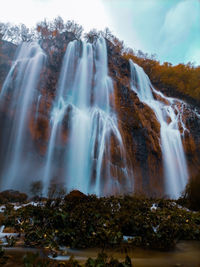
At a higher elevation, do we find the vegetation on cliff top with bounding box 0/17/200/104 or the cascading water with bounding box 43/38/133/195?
the vegetation on cliff top with bounding box 0/17/200/104

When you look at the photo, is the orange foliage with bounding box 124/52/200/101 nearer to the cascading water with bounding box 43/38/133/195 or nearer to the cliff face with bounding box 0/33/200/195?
the cliff face with bounding box 0/33/200/195

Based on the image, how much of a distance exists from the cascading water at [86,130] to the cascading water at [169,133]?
3968 millimetres

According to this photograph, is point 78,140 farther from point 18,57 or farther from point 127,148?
Answer: point 18,57

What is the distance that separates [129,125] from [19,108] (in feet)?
32.3

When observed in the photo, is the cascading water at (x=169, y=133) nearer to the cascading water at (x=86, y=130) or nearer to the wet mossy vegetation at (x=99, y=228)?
the cascading water at (x=86, y=130)

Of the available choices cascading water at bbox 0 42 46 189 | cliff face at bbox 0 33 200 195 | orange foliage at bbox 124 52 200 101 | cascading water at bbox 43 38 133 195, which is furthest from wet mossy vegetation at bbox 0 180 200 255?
orange foliage at bbox 124 52 200 101

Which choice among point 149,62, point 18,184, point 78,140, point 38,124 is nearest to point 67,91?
point 38,124

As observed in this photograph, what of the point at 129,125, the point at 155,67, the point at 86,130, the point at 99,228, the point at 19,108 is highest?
the point at 155,67

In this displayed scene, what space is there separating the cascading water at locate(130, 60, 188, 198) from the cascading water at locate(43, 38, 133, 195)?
3968 millimetres

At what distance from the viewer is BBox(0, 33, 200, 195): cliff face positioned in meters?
17.0

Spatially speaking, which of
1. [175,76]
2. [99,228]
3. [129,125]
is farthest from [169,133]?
[175,76]

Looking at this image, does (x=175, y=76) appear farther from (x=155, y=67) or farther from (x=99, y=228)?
(x=99, y=228)

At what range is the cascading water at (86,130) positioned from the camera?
14.9m

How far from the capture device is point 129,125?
Result: 1839 cm
